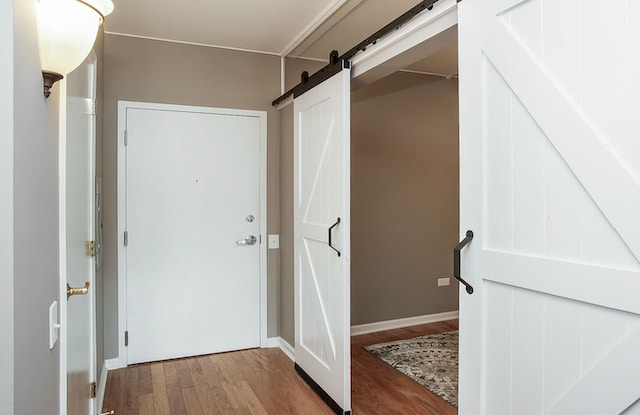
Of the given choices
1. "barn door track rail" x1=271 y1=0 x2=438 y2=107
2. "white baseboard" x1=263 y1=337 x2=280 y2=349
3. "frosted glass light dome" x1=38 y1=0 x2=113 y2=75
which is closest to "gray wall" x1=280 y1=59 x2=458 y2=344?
"white baseboard" x1=263 y1=337 x2=280 y2=349

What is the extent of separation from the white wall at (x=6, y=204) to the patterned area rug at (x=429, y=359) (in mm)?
2577

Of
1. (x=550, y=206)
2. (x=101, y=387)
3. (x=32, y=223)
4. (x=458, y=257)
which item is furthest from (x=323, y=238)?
(x=32, y=223)

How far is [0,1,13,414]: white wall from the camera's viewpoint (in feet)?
2.81

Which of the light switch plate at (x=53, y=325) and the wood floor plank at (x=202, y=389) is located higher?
the light switch plate at (x=53, y=325)

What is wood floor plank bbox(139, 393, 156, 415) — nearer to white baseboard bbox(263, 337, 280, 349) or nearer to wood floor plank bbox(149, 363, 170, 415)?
wood floor plank bbox(149, 363, 170, 415)

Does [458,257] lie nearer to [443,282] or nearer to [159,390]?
[159,390]

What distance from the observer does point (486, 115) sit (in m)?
1.55

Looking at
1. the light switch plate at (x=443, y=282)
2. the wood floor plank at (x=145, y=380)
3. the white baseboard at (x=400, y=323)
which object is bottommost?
the wood floor plank at (x=145, y=380)

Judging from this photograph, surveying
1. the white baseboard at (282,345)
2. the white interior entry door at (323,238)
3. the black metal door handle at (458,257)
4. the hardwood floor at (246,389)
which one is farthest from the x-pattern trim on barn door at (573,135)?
the white baseboard at (282,345)

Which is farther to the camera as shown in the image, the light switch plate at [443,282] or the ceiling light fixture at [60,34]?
the light switch plate at [443,282]

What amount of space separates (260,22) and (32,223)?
2.57 m

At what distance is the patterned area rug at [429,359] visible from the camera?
3013mm

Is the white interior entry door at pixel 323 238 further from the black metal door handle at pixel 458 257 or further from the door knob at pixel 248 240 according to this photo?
the black metal door handle at pixel 458 257

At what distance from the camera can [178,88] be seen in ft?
11.7
